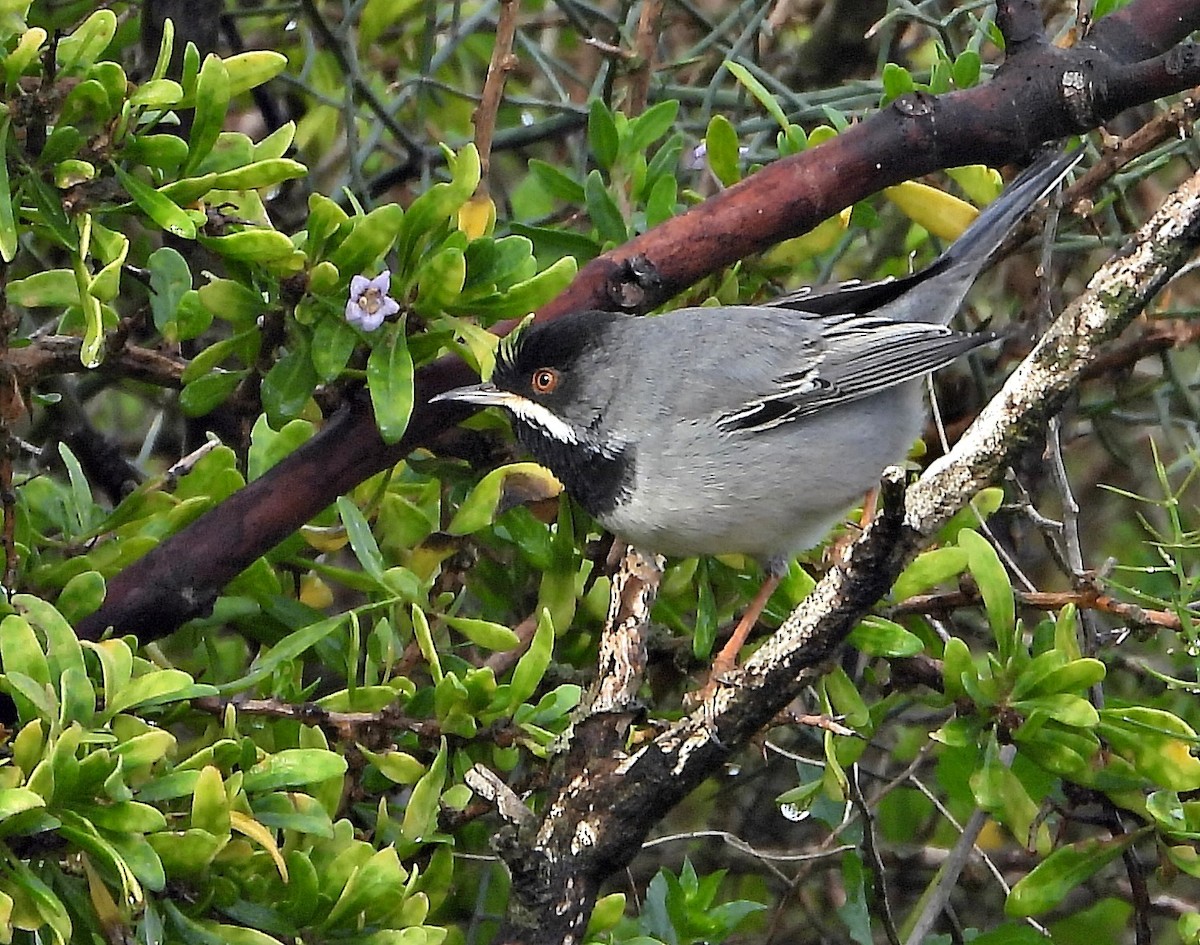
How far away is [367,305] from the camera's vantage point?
7.71 feet

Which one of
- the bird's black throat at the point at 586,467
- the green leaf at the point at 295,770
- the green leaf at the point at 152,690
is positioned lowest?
the bird's black throat at the point at 586,467

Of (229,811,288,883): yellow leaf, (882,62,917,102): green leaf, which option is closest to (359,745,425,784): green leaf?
(229,811,288,883): yellow leaf

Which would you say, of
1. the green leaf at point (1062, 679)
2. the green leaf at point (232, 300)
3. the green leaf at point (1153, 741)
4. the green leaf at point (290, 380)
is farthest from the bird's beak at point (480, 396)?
the green leaf at point (1153, 741)

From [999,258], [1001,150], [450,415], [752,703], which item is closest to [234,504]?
[450,415]

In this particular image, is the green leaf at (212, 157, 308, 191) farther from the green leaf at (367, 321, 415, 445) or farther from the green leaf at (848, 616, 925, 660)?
the green leaf at (848, 616, 925, 660)

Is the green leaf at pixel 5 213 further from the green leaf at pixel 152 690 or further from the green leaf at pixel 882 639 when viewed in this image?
the green leaf at pixel 882 639

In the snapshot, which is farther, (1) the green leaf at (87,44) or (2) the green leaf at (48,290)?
(2) the green leaf at (48,290)

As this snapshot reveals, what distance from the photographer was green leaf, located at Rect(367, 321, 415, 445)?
2.29m

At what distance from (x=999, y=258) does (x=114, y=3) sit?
2.18 meters

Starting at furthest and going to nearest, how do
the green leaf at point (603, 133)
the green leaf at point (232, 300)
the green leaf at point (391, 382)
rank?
the green leaf at point (603, 133), the green leaf at point (232, 300), the green leaf at point (391, 382)

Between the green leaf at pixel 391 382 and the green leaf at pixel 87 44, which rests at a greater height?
the green leaf at pixel 87 44

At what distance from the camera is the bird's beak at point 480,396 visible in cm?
261

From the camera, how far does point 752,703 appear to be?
87.5 inches

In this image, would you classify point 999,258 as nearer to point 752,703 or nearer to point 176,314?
point 752,703
